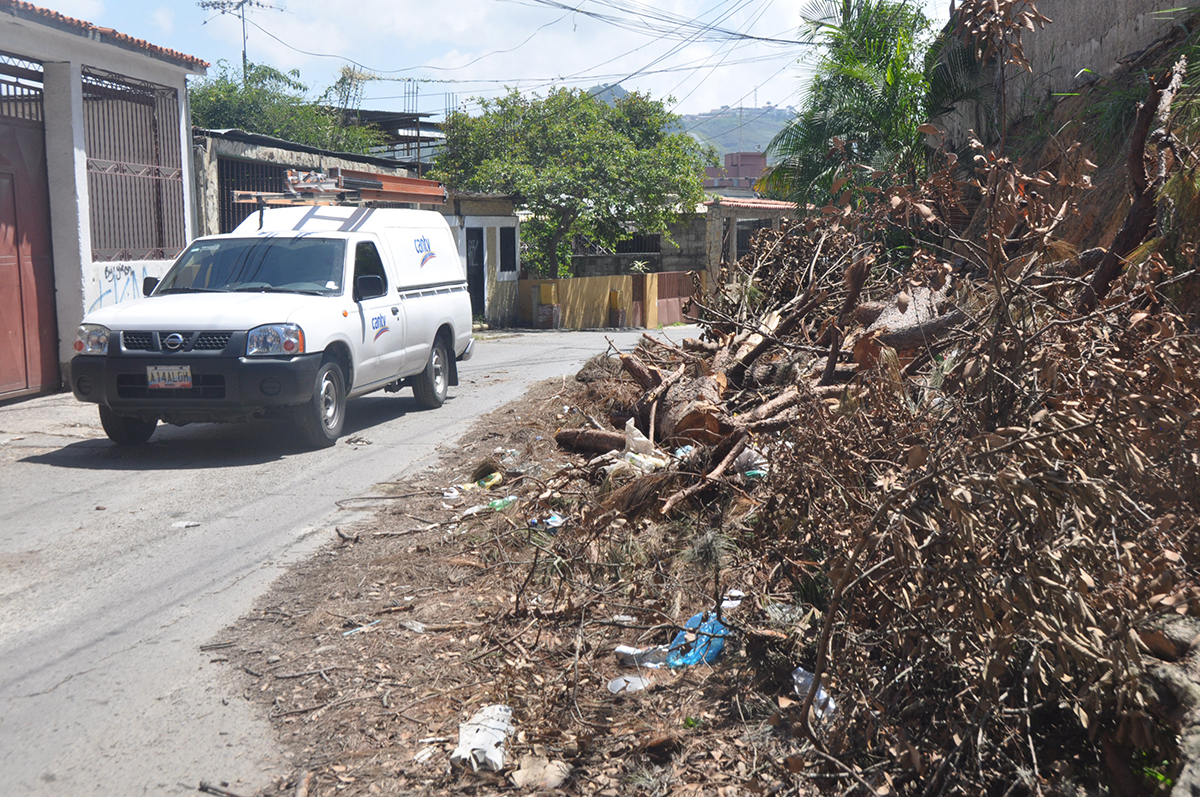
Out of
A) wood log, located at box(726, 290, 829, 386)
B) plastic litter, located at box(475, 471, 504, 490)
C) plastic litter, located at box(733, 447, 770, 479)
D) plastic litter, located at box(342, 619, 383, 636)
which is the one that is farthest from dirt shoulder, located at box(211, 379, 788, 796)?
wood log, located at box(726, 290, 829, 386)

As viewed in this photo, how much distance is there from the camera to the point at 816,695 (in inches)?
127

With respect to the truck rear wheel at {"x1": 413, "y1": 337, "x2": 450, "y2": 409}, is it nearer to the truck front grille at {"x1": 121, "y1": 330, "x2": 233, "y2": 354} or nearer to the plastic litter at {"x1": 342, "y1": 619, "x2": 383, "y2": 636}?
the truck front grille at {"x1": 121, "y1": 330, "x2": 233, "y2": 354}

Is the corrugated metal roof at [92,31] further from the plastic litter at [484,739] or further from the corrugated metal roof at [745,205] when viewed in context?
the corrugated metal roof at [745,205]

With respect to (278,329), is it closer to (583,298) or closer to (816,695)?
(816,695)

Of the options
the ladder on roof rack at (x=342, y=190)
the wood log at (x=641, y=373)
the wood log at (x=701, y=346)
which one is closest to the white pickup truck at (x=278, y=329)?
the ladder on roof rack at (x=342, y=190)

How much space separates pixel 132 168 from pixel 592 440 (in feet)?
31.4

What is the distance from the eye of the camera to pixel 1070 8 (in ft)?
33.5

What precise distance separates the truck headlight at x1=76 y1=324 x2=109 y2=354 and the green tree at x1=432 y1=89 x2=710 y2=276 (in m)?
17.4

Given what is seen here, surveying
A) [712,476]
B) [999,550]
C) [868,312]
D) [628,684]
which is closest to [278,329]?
[712,476]

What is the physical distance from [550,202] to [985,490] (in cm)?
2377

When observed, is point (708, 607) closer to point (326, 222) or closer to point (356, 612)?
point (356, 612)

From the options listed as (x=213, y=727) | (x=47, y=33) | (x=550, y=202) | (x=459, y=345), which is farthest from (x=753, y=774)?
(x=550, y=202)

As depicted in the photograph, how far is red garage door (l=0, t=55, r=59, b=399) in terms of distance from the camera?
1143 centimetres

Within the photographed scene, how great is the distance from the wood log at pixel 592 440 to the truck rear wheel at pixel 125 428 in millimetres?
4011
